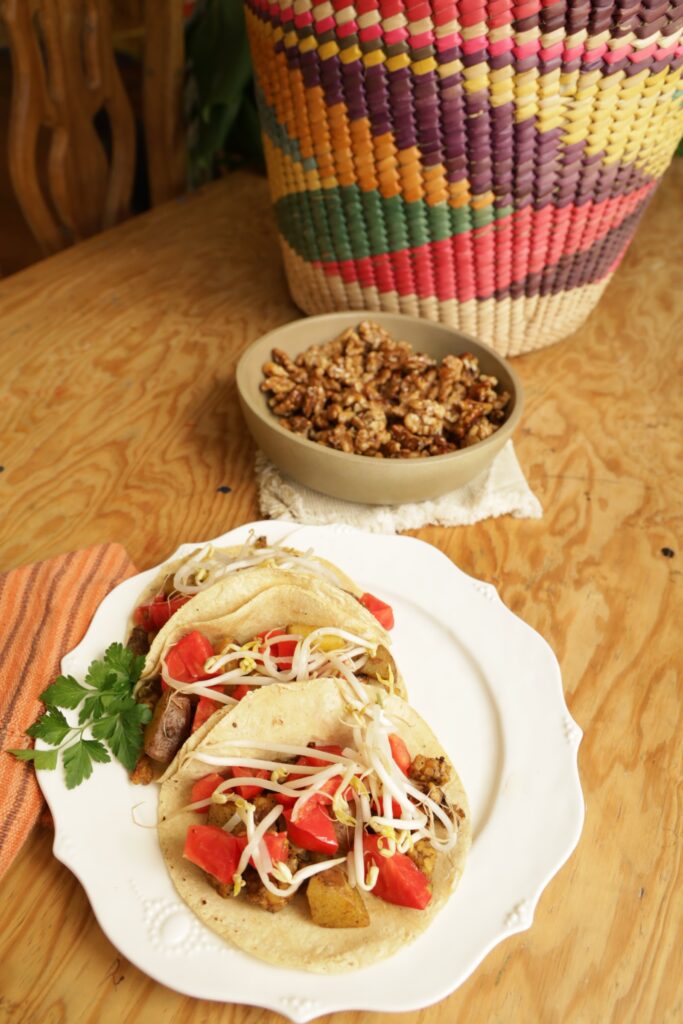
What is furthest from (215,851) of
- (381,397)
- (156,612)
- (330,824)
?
(381,397)

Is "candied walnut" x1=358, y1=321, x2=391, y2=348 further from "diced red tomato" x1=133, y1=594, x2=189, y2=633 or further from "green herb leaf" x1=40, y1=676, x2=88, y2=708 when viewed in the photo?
"green herb leaf" x1=40, y1=676, x2=88, y2=708

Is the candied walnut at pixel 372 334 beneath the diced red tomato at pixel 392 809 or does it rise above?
above

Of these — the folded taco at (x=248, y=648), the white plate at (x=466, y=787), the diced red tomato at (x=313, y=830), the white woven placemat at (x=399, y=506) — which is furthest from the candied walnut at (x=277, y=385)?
the diced red tomato at (x=313, y=830)

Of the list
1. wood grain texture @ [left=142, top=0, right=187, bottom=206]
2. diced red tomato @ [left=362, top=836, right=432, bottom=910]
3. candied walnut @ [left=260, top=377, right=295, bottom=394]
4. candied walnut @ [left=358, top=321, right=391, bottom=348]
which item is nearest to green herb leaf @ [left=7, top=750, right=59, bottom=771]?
diced red tomato @ [left=362, top=836, right=432, bottom=910]

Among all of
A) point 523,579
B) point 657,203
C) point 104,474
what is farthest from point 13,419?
point 657,203

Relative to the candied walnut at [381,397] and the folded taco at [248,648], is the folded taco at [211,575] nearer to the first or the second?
the folded taco at [248,648]
